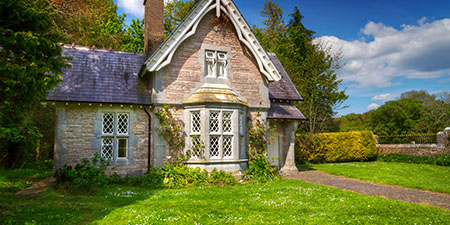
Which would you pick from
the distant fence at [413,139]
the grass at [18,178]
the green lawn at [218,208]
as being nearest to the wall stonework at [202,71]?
the green lawn at [218,208]

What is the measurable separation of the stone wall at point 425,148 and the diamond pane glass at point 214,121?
60.1 ft

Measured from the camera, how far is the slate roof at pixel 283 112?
15.2m

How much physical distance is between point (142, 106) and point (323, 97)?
20.8m

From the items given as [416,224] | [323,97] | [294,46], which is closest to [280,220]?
[416,224]

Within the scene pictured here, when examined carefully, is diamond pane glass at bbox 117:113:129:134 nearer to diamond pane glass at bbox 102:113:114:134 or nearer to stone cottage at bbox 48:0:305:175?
stone cottage at bbox 48:0:305:175

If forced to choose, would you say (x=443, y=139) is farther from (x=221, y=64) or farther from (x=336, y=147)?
(x=221, y=64)

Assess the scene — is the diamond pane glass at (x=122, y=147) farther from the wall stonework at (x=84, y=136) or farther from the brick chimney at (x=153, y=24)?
the brick chimney at (x=153, y=24)

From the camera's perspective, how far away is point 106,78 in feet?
43.5

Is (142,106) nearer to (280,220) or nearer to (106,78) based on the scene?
(106,78)

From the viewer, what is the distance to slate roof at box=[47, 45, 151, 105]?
12156mm

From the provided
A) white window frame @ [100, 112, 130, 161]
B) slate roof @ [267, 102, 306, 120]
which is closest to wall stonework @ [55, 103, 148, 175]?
white window frame @ [100, 112, 130, 161]

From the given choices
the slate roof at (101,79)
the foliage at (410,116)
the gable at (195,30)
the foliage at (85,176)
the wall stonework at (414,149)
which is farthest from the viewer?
the foliage at (410,116)

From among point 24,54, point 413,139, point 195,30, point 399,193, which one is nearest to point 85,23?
point 195,30

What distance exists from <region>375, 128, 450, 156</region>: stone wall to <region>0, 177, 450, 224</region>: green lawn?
54.7 feet
